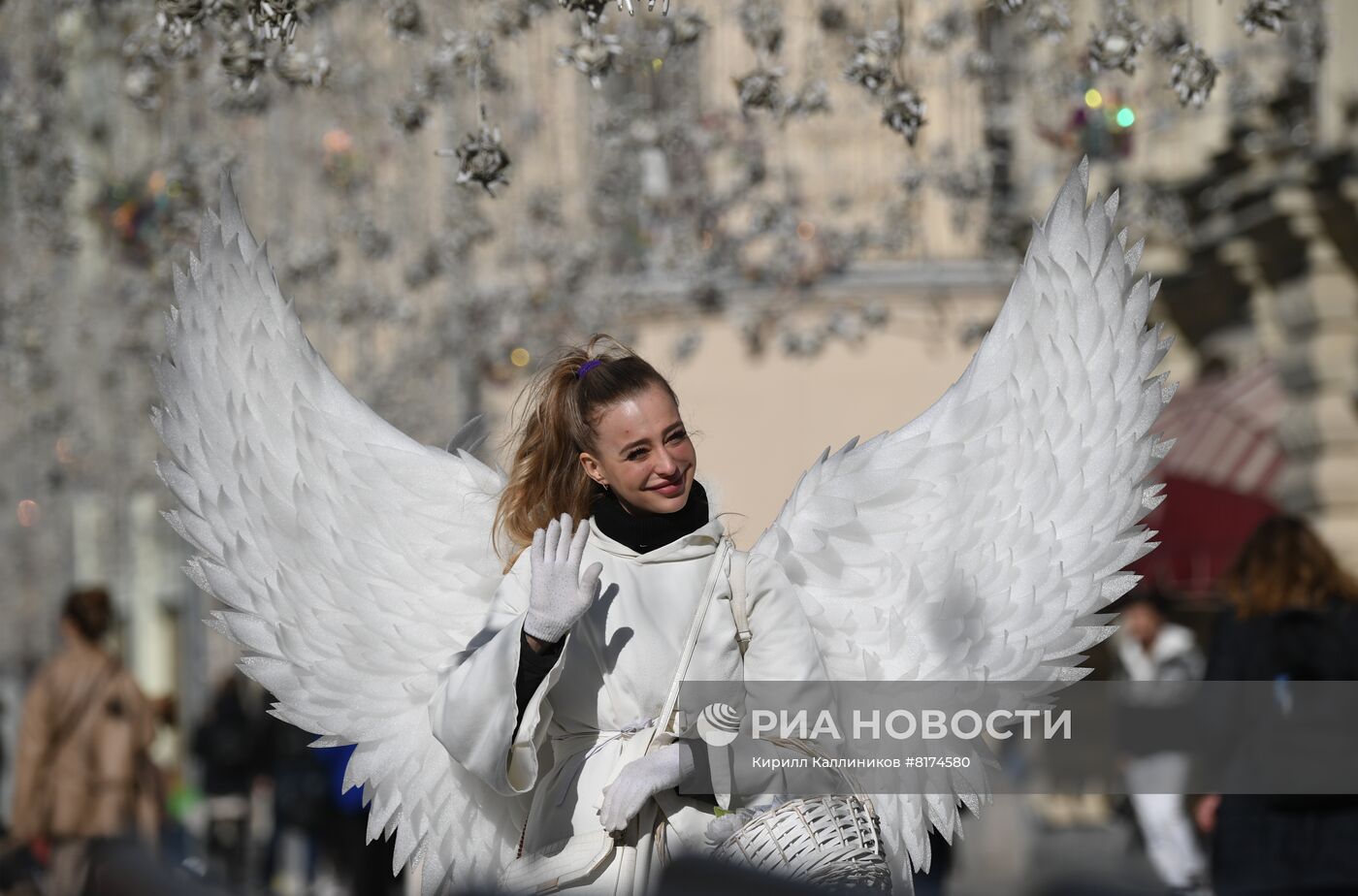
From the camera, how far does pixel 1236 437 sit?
13.6 meters

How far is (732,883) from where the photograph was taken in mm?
1520

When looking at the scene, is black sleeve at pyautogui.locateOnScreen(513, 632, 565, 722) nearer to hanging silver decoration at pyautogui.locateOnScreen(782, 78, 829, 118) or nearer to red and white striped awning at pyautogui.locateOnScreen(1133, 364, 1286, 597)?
hanging silver decoration at pyautogui.locateOnScreen(782, 78, 829, 118)

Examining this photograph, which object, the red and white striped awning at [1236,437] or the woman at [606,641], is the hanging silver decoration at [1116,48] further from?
the red and white striped awning at [1236,437]

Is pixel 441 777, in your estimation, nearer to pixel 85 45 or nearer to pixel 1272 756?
pixel 1272 756

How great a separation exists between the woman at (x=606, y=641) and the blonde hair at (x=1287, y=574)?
322 cm

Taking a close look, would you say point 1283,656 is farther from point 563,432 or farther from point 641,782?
point 641,782

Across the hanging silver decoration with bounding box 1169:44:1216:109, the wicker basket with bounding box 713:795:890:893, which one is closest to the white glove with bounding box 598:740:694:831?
the wicker basket with bounding box 713:795:890:893

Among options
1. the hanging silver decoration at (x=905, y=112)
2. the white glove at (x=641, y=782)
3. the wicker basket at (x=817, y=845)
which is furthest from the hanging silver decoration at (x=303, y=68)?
the wicker basket at (x=817, y=845)

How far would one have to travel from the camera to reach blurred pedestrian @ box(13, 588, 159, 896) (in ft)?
30.5

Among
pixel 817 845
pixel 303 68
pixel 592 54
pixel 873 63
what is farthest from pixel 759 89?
pixel 817 845

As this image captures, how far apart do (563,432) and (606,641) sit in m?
0.41

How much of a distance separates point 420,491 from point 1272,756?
3.27 m

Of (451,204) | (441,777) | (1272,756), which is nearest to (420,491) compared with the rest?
(441,777)

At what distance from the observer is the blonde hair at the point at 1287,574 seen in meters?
6.45
